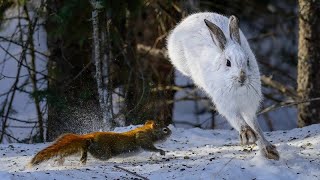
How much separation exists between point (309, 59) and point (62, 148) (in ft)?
13.0

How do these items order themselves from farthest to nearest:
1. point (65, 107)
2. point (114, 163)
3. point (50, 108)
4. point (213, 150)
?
point (50, 108)
point (65, 107)
point (213, 150)
point (114, 163)

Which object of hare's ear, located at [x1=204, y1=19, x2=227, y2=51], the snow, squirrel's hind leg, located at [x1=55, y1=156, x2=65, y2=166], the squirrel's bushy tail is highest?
hare's ear, located at [x1=204, y1=19, x2=227, y2=51]

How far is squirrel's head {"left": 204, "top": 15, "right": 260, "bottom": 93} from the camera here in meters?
5.39

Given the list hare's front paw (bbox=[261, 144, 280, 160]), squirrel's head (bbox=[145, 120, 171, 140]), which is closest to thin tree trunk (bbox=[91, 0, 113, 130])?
squirrel's head (bbox=[145, 120, 171, 140])

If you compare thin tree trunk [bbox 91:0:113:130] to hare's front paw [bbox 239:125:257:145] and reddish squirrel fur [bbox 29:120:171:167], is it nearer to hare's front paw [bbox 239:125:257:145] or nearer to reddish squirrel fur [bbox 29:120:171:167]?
reddish squirrel fur [bbox 29:120:171:167]

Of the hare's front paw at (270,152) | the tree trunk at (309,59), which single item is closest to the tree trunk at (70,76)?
the hare's front paw at (270,152)

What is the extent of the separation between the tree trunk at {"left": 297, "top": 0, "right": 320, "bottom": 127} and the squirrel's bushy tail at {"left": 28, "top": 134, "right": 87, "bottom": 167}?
3645 mm

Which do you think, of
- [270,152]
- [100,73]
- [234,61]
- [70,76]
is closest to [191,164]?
[270,152]

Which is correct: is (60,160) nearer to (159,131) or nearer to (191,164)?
(159,131)

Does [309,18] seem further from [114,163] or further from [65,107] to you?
[114,163]

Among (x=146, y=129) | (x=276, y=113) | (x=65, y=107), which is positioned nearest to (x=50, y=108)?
(x=65, y=107)

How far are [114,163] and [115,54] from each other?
396cm

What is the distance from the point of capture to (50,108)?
8.02 metres

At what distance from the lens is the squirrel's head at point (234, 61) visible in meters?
5.39
